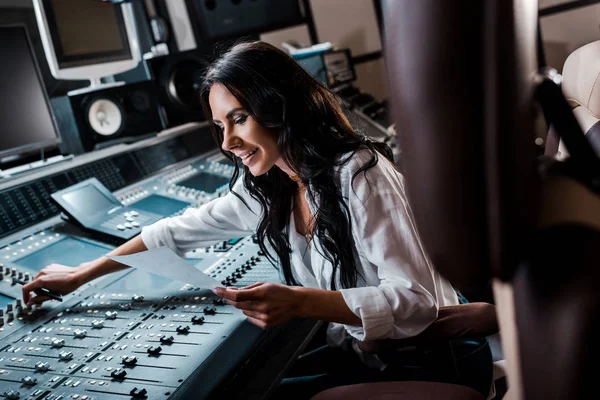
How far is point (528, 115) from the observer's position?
1.18 feet

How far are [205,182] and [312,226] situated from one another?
74 cm

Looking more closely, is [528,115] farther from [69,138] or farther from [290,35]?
[290,35]

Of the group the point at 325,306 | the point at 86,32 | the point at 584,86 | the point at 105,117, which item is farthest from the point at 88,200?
the point at 584,86

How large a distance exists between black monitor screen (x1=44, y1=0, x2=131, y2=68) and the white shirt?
45.4 inches

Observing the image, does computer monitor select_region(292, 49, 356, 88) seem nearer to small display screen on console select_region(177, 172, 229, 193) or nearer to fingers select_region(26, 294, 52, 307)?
small display screen on console select_region(177, 172, 229, 193)

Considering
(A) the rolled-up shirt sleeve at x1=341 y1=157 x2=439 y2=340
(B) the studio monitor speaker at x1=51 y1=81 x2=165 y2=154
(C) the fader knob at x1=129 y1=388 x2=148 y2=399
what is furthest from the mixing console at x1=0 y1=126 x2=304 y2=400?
(B) the studio monitor speaker at x1=51 y1=81 x2=165 y2=154

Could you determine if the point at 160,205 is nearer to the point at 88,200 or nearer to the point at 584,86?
the point at 88,200

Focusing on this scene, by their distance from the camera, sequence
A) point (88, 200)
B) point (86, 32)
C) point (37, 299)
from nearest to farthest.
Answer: point (37, 299) → point (88, 200) → point (86, 32)

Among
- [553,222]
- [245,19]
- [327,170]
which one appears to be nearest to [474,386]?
[327,170]

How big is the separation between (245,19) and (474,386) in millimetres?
2495

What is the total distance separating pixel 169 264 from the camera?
0.95 meters

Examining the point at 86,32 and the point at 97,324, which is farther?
the point at 86,32

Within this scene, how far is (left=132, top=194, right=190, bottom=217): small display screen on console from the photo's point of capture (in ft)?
5.49

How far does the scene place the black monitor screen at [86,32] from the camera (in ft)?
6.29
